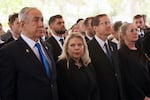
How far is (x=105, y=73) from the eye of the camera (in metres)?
3.71

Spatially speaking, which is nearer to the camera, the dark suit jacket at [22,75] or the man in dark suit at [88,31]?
the dark suit jacket at [22,75]

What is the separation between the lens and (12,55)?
273 cm

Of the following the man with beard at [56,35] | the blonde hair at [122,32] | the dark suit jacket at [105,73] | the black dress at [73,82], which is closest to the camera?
the black dress at [73,82]

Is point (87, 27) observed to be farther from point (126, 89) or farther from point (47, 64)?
point (47, 64)

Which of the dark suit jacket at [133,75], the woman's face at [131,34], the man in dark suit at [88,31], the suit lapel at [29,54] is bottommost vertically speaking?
the dark suit jacket at [133,75]

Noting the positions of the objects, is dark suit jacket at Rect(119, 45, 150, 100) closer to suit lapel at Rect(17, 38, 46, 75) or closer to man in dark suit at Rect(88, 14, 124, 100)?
man in dark suit at Rect(88, 14, 124, 100)

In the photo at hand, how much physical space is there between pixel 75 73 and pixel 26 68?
2.27 ft

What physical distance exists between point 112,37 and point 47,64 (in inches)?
107

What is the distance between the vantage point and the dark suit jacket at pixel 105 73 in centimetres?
371

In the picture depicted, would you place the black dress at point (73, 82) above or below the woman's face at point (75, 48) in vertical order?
below

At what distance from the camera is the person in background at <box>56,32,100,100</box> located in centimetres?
327

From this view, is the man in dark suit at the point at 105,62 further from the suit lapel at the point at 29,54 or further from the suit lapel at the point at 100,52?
the suit lapel at the point at 29,54

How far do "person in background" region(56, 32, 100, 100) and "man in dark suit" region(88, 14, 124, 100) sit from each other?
0.85 ft

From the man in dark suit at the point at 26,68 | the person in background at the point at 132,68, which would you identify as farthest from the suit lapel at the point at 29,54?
the person in background at the point at 132,68
